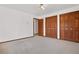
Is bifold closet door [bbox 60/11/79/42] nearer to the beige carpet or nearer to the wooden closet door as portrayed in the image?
the wooden closet door

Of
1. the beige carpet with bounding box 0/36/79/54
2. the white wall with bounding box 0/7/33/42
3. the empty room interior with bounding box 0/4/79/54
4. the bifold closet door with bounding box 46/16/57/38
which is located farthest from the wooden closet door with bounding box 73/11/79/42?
the white wall with bounding box 0/7/33/42

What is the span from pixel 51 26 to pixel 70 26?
90.7 inches

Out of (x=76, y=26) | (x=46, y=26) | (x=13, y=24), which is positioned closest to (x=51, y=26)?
(x=46, y=26)

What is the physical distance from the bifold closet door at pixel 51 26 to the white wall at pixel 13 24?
70.2 inches

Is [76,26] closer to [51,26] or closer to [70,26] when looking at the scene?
[70,26]

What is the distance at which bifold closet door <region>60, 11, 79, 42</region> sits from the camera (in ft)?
18.2

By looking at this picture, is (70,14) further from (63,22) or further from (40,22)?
(40,22)

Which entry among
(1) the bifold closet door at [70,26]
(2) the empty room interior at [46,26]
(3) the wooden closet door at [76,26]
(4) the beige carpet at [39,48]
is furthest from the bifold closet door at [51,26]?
(4) the beige carpet at [39,48]

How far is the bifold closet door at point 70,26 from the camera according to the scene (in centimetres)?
556

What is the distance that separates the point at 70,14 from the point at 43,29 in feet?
12.3

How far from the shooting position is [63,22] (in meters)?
6.60

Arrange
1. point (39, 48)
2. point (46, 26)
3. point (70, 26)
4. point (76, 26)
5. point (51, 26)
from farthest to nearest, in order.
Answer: point (46, 26), point (51, 26), point (70, 26), point (76, 26), point (39, 48)

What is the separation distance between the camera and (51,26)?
26.4 ft
